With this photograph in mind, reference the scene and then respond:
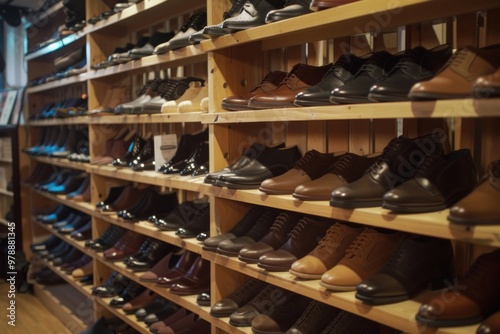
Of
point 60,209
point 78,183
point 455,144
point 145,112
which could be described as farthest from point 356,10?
point 60,209

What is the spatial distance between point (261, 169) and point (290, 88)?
361 millimetres

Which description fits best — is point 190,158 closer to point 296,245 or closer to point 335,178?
point 296,245

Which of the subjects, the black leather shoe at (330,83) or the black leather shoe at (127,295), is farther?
the black leather shoe at (127,295)

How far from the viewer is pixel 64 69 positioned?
4.18 metres

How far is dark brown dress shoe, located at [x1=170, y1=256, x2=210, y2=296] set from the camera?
8.11ft

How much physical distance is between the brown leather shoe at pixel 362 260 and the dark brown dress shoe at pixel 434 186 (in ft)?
0.86

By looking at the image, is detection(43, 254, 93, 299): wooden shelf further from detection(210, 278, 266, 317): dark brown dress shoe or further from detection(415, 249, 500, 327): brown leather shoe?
detection(415, 249, 500, 327): brown leather shoe

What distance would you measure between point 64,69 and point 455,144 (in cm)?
343

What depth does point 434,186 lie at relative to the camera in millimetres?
1389

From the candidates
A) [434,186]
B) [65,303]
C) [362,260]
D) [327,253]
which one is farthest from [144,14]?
[65,303]

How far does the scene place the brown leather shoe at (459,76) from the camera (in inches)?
49.6

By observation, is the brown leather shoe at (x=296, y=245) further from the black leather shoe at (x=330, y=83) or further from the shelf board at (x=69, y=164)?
the shelf board at (x=69, y=164)

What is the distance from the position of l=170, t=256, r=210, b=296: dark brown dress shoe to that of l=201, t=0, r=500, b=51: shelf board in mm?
1070

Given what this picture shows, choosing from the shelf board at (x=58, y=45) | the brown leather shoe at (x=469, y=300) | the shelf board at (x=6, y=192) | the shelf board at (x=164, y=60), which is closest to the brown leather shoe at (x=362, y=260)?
the brown leather shoe at (x=469, y=300)
